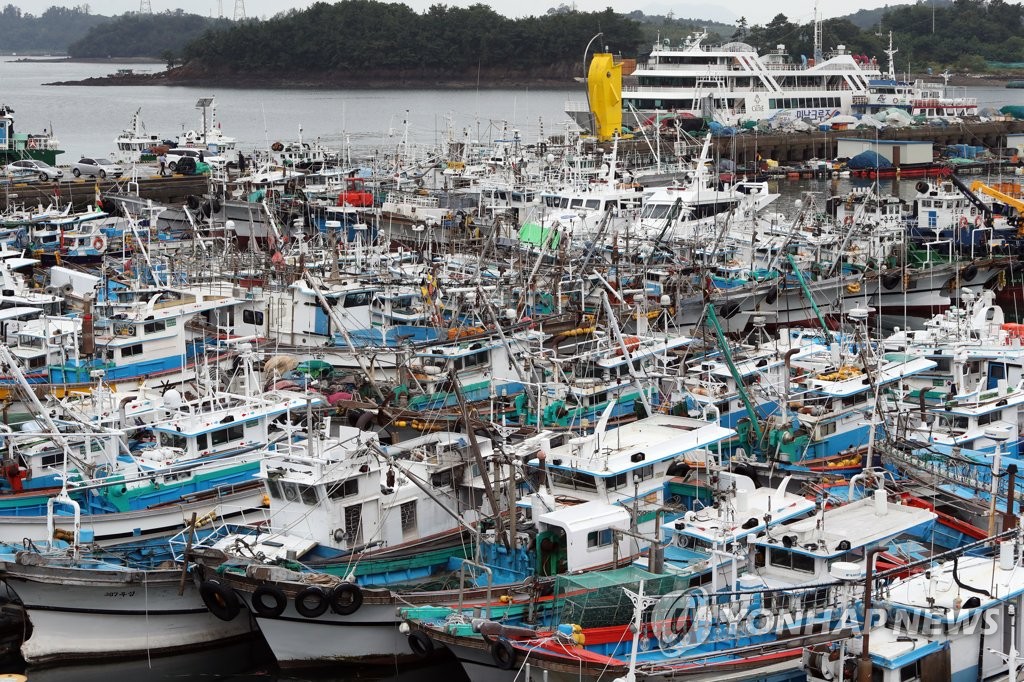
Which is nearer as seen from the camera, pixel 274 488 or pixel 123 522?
pixel 274 488

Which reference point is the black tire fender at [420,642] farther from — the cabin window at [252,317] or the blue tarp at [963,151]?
the blue tarp at [963,151]

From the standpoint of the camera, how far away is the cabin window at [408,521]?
64.0 ft

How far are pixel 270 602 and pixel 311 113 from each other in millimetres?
104517

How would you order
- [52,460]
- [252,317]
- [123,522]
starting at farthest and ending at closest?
[252,317], [52,460], [123,522]

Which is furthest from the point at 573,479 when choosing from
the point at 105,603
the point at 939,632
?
the point at 105,603

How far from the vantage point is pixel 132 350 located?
27891 millimetres

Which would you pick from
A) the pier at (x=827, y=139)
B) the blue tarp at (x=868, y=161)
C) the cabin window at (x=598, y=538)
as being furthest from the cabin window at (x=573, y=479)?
the blue tarp at (x=868, y=161)

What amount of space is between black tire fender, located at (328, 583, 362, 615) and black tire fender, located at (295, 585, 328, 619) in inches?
4.4

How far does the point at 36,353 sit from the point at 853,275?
66.9ft

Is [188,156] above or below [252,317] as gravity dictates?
above

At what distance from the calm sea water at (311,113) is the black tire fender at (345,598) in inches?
1639

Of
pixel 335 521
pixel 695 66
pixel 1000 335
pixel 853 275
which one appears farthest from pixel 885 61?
pixel 335 521

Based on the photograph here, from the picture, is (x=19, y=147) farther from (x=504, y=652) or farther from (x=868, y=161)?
(x=504, y=652)

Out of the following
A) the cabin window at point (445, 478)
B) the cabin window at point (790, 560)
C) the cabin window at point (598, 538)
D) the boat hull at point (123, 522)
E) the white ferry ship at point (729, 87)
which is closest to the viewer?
the cabin window at point (790, 560)
